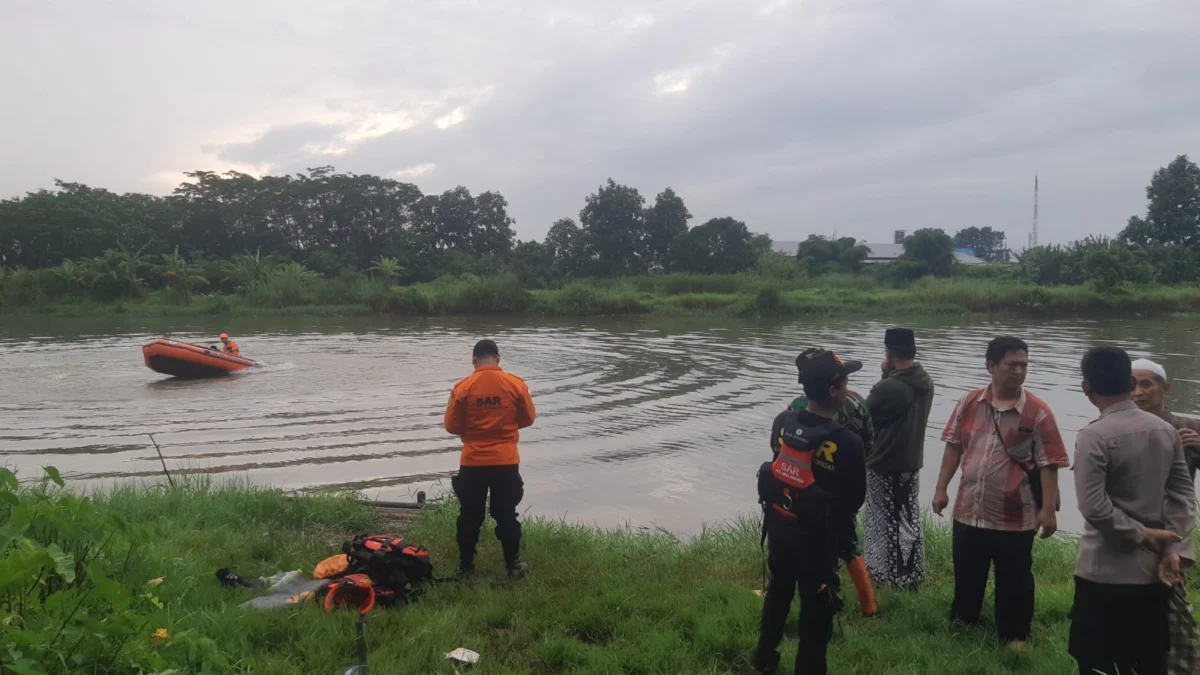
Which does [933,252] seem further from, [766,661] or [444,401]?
[766,661]

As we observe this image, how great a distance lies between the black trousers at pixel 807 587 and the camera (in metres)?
3.73

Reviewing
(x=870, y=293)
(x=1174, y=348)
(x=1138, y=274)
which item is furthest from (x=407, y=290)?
(x=1138, y=274)

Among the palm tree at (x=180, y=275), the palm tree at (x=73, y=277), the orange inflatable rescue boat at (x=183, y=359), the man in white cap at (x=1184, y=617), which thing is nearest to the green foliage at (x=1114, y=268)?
the orange inflatable rescue boat at (x=183, y=359)

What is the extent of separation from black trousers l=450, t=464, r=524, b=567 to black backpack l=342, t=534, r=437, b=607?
1.35 feet

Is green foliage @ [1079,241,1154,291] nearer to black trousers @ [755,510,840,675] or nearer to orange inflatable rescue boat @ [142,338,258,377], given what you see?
orange inflatable rescue boat @ [142,338,258,377]

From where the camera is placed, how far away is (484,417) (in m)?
5.61

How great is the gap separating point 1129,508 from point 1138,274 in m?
48.6

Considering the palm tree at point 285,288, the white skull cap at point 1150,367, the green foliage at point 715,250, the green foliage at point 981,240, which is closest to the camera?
the white skull cap at point 1150,367

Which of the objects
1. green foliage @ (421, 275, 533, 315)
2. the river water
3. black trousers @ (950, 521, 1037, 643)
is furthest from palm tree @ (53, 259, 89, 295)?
black trousers @ (950, 521, 1037, 643)

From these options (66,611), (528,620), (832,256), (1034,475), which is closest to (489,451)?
(528,620)

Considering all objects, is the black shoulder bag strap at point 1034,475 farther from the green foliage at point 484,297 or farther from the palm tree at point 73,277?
the palm tree at point 73,277

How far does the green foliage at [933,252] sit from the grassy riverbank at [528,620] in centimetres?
5325

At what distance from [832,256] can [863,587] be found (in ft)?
196

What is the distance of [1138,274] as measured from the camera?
44.1m
